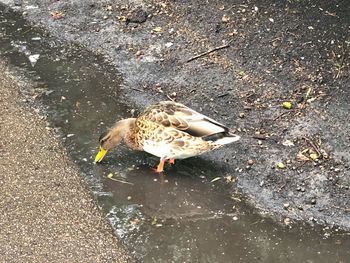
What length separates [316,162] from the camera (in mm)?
5188

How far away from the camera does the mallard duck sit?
5070mm

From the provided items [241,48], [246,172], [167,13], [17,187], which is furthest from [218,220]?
[167,13]

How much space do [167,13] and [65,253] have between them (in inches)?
150

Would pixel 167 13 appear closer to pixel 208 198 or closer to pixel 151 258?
pixel 208 198

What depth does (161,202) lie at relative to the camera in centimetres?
505

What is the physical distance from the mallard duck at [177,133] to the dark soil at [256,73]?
0.37m

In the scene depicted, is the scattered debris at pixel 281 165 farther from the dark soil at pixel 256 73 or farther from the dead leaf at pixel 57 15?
the dead leaf at pixel 57 15

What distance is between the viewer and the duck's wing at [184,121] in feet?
16.7

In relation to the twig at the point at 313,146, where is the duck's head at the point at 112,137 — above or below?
below

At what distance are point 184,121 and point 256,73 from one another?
147cm

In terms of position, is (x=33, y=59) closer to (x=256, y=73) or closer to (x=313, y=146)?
(x=256, y=73)

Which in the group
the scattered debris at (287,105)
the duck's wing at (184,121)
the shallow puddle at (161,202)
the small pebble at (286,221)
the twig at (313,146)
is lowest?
the shallow puddle at (161,202)

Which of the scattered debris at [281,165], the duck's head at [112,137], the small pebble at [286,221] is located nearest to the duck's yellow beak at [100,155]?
the duck's head at [112,137]

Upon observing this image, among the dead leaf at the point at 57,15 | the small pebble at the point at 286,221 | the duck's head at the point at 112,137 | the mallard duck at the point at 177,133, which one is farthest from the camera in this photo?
the dead leaf at the point at 57,15
